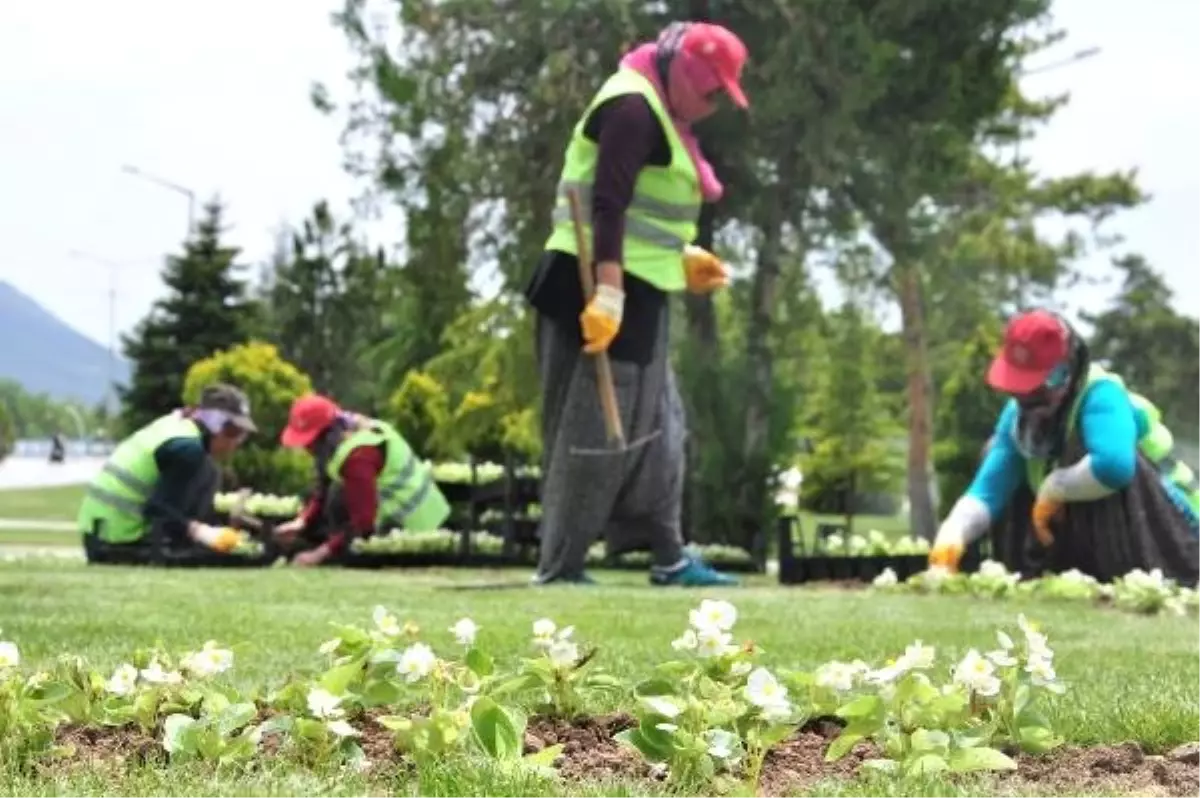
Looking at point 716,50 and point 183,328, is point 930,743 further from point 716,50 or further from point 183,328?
point 183,328

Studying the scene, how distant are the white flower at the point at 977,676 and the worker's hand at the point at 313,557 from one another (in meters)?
9.70

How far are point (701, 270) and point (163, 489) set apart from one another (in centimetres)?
464

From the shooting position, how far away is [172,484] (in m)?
11.3

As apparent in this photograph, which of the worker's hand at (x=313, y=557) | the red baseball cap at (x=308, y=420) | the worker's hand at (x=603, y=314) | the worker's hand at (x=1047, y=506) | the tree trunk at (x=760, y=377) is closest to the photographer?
the worker's hand at (x=603, y=314)

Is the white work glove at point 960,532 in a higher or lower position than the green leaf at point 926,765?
higher

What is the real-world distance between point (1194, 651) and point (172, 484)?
26.0 feet

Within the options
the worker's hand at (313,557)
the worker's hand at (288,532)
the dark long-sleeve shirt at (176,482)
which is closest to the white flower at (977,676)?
the dark long-sleeve shirt at (176,482)

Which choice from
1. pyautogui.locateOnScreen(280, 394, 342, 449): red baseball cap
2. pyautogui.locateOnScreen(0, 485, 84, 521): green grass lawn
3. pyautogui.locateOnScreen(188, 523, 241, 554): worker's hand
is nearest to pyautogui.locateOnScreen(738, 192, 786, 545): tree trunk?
pyautogui.locateOnScreen(280, 394, 342, 449): red baseball cap

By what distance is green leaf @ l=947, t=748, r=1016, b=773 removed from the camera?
96.8 inches

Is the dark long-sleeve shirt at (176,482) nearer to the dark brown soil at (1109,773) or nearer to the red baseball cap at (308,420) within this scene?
the red baseball cap at (308,420)

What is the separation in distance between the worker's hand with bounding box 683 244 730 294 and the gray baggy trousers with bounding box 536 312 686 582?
258mm

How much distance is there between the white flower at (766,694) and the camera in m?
2.45

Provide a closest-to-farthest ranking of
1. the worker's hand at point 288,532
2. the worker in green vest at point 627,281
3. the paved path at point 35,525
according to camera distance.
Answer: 1. the worker in green vest at point 627,281
2. the worker's hand at point 288,532
3. the paved path at point 35,525

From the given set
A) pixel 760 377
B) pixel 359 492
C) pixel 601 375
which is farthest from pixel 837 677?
pixel 760 377
